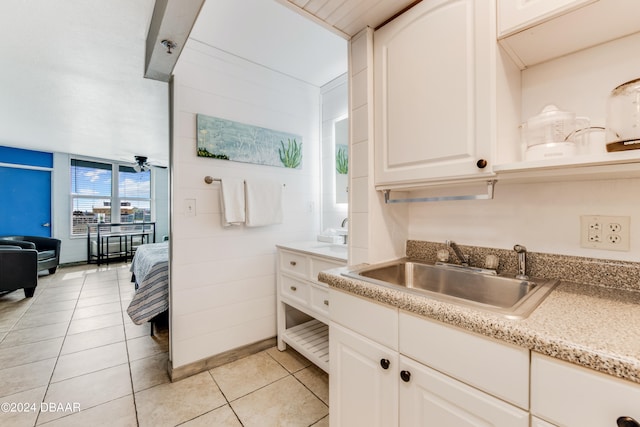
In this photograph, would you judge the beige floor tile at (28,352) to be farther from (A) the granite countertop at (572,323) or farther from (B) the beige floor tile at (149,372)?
(A) the granite countertop at (572,323)

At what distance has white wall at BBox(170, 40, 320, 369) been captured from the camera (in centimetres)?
186

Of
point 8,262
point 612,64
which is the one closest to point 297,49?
point 612,64

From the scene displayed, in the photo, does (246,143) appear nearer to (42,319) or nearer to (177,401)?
(177,401)

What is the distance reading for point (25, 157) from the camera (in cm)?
497

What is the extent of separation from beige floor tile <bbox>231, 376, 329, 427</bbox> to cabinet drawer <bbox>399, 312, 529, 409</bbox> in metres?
1.02

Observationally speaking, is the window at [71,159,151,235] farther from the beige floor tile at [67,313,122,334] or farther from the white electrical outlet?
Answer: the white electrical outlet

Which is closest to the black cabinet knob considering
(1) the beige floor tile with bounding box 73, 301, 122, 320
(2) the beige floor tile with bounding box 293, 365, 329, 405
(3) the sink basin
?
(3) the sink basin

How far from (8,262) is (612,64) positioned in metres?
5.53

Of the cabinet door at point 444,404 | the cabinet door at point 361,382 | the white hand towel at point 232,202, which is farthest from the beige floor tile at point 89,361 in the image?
the cabinet door at point 444,404

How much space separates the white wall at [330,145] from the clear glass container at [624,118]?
1.75m

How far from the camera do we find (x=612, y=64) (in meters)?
0.93

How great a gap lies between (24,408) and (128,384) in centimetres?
51

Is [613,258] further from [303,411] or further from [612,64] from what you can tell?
[303,411]

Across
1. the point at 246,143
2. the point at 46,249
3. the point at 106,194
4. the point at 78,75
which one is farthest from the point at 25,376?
the point at 106,194
